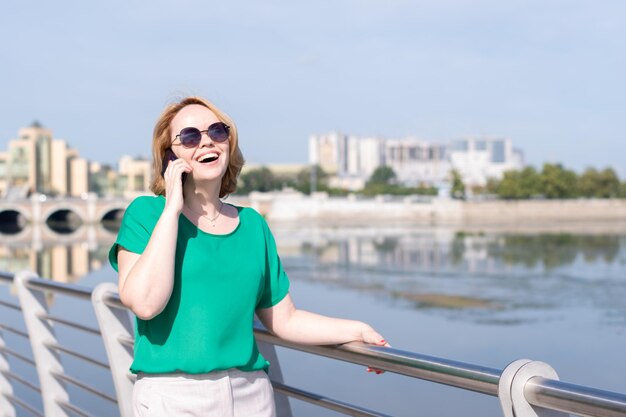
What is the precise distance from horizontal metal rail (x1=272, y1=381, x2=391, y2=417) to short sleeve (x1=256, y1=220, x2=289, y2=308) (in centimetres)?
24

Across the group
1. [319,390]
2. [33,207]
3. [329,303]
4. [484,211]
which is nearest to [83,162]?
Answer: [33,207]

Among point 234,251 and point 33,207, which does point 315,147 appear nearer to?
point 33,207

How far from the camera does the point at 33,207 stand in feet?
210

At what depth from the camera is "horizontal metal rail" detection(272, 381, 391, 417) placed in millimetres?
2025

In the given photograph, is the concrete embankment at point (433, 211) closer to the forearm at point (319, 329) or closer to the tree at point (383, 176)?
the tree at point (383, 176)

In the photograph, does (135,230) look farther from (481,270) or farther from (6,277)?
(481,270)

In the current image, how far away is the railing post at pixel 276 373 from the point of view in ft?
7.92

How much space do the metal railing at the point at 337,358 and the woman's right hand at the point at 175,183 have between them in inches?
18.7

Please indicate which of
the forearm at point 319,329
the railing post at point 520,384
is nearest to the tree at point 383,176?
the forearm at point 319,329

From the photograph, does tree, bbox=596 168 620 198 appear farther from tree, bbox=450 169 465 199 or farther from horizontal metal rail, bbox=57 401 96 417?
horizontal metal rail, bbox=57 401 96 417

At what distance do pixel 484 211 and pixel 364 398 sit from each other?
63139 mm

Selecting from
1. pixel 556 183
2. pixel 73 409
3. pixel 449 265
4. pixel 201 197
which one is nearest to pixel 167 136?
pixel 201 197

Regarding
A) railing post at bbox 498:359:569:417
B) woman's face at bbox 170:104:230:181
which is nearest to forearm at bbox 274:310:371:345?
woman's face at bbox 170:104:230:181

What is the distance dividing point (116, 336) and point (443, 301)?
70.1ft
